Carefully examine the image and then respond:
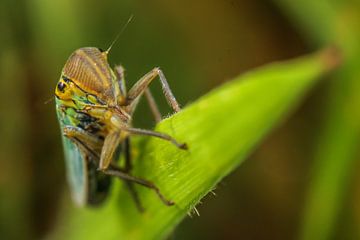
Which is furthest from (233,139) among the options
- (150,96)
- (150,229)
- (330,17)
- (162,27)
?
(162,27)

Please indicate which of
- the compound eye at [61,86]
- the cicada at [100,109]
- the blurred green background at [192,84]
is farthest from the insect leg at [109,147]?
the blurred green background at [192,84]

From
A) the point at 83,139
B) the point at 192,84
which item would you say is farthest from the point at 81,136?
the point at 192,84

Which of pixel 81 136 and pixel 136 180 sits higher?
pixel 81 136

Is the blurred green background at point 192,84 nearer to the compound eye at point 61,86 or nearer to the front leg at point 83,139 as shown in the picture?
the front leg at point 83,139

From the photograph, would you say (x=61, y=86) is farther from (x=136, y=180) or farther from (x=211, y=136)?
(x=211, y=136)

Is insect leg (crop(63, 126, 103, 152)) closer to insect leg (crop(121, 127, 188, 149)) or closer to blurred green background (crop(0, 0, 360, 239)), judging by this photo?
insect leg (crop(121, 127, 188, 149))

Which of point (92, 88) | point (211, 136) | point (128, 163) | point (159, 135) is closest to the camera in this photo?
point (211, 136)

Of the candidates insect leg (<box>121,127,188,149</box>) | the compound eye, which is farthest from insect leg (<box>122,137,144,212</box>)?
the compound eye
